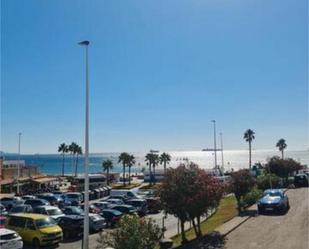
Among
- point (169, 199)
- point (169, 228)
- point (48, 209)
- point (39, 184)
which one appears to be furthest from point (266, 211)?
point (39, 184)

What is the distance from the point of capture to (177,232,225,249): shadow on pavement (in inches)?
774

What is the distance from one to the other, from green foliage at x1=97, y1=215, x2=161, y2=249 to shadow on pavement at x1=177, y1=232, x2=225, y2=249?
13.5 feet

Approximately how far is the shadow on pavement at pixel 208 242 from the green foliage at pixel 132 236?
411cm

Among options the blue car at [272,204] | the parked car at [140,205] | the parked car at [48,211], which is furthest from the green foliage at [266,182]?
the parked car at [48,211]

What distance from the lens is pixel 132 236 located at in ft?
50.2

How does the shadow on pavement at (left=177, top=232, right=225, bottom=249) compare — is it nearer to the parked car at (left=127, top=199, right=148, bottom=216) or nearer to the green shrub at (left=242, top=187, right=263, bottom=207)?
the green shrub at (left=242, top=187, right=263, bottom=207)

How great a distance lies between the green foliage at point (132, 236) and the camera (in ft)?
50.0

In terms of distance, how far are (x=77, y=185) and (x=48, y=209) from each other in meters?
34.0

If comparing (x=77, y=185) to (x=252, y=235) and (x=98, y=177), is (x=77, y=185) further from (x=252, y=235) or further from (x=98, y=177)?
(x=252, y=235)

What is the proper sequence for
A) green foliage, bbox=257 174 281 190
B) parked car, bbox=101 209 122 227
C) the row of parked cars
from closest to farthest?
the row of parked cars
parked car, bbox=101 209 122 227
green foliage, bbox=257 174 281 190

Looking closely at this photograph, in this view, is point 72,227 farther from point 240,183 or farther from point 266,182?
point 266,182

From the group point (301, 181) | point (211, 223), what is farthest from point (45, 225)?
point (301, 181)

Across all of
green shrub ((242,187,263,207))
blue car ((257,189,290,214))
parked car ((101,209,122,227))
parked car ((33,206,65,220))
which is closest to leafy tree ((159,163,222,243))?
blue car ((257,189,290,214))

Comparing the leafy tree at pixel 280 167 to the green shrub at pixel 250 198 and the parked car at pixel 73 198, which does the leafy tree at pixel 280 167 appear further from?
the parked car at pixel 73 198
